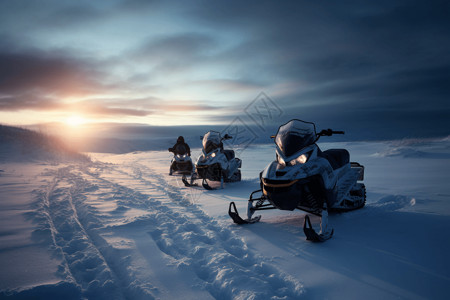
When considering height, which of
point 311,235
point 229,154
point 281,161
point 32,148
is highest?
point 281,161

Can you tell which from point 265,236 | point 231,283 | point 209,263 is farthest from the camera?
point 265,236

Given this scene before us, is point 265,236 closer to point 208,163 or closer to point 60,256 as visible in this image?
point 60,256

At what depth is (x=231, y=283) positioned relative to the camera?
8.24 feet

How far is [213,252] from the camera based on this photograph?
10.7 ft

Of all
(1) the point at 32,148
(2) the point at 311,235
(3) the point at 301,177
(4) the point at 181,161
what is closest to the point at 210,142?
(4) the point at 181,161

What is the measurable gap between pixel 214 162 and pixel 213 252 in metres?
4.82

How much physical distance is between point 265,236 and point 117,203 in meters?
3.86

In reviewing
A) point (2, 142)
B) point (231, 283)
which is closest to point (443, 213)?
point (231, 283)

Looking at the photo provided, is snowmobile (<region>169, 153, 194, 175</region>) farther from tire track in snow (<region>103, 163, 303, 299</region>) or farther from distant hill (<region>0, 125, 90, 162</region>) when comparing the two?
distant hill (<region>0, 125, 90, 162</region>)

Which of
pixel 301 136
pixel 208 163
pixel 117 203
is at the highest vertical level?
pixel 301 136

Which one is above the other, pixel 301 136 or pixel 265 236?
pixel 301 136

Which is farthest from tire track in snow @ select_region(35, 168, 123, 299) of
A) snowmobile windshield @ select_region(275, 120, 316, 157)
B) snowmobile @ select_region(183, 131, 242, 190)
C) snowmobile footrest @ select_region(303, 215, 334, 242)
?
snowmobile @ select_region(183, 131, 242, 190)

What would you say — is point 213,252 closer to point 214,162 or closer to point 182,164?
point 214,162

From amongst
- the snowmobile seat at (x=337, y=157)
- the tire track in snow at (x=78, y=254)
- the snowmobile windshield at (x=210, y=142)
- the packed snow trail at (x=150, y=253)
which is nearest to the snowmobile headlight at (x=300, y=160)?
the snowmobile seat at (x=337, y=157)
